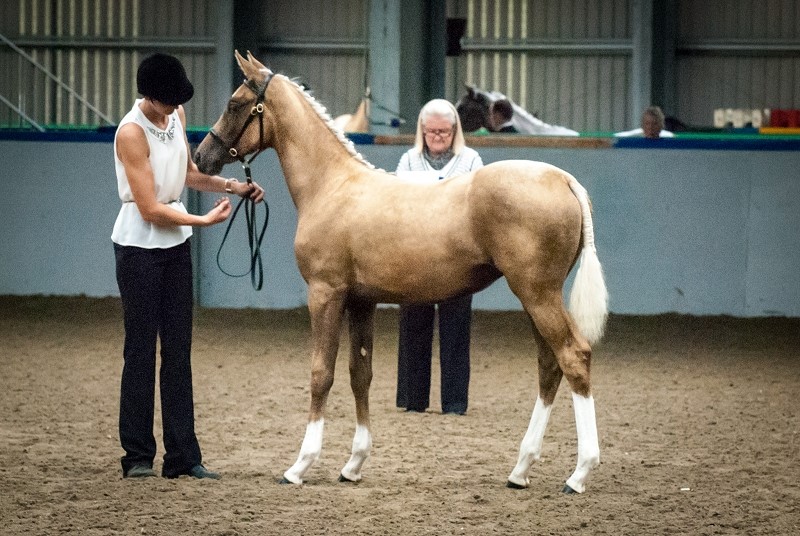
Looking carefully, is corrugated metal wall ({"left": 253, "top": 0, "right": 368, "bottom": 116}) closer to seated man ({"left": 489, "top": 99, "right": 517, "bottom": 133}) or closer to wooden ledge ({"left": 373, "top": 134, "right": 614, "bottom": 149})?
seated man ({"left": 489, "top": 99, "right": 517, "bottom": 133})

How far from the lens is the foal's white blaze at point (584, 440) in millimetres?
5246

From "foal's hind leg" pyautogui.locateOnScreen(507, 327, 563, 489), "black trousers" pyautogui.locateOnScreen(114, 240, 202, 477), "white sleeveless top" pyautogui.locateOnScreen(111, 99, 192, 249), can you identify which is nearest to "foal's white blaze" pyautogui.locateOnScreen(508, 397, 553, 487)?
"foal's hind leg" pyautogui.locateOnScreen(507, 327, 563, 489)

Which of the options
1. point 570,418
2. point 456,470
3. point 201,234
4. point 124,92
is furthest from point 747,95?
point 456,470

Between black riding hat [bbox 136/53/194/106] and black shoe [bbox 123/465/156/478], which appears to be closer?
black riding hat [bbox 136/53/194/106]

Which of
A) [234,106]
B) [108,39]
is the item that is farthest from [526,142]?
[108,39]

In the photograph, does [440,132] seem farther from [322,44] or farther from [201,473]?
[322,44]

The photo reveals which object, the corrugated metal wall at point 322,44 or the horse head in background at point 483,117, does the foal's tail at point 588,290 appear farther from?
the corrugated metal wall at point 322,44

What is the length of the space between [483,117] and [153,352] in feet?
36.8

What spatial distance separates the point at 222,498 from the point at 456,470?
1.13 meters

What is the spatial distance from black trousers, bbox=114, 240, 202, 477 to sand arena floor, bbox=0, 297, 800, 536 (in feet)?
0.50

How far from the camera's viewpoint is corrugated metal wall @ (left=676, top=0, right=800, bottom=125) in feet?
68.7

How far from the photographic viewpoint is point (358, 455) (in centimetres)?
562

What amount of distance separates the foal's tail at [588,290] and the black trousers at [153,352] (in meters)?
1.67

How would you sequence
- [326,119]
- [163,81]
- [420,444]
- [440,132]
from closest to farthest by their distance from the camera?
[163,81] → [326,119] → [420,444] → [440,132]
